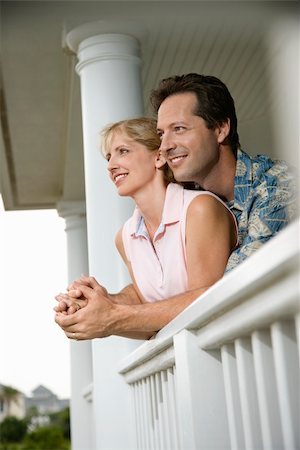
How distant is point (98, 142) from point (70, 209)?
267 centimetres

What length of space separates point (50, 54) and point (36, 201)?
7.29 feet

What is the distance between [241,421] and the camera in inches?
43.0

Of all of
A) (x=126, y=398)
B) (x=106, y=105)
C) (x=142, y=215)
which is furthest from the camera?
(x=106, y=105)

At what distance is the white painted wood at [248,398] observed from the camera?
3.24 ft

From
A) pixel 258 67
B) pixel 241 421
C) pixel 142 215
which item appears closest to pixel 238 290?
pixel 241 421

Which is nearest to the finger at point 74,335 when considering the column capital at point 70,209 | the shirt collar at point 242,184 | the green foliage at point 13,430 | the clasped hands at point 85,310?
the clasped hands at point 85,310

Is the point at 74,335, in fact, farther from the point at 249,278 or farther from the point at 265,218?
the point at 249,278

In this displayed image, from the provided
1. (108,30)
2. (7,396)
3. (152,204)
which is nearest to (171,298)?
(152,204)

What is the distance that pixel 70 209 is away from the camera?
18.0 ft

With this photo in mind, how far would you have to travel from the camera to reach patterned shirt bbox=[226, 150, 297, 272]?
1753 mm

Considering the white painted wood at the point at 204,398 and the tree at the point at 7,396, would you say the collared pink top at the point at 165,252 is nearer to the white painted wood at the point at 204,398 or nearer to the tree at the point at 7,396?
the white painted wood at the point at 204,398

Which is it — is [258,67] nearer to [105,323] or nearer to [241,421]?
[105,323]

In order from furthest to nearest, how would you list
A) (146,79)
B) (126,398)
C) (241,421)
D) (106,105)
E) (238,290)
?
(146,79)
(106,105)
(126,398)
(241,421)
(238,290)

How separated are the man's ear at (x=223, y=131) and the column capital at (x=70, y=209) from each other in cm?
341
